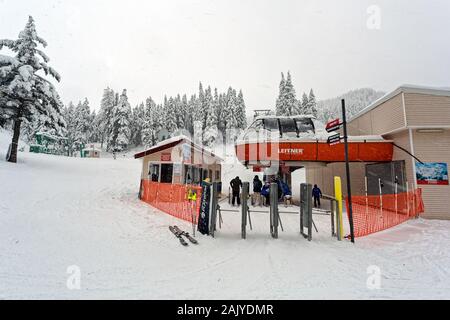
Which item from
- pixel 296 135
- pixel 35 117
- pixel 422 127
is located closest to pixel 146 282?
pixel 296 135

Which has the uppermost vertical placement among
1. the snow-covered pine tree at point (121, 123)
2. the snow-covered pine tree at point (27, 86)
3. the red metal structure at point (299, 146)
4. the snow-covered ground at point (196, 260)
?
the snow-covered pine tree at point (121, 123)

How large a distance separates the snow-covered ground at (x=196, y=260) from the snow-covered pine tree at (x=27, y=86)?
30.8 ft

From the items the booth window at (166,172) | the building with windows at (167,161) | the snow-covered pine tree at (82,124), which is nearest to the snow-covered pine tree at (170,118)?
the snow-covered pine tree at (82,124)

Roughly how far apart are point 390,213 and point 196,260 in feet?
34.6

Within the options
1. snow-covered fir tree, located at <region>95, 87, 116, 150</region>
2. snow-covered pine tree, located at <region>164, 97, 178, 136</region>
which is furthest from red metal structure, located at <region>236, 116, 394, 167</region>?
snow-covered fir tree, located at <region>95, 87, 116, 150</region>

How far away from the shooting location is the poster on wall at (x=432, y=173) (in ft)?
33.3

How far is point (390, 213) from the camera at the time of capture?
1065cm

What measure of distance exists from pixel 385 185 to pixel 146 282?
1396cm

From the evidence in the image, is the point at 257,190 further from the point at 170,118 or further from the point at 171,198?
the point at 170,118

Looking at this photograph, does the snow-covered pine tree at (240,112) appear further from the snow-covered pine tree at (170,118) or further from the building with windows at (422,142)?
the building with windows at (422,142)

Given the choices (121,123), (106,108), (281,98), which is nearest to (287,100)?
(281,98)

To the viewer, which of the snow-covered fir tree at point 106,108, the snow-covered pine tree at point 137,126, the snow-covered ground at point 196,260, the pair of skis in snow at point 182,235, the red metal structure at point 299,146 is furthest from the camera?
the snow-covered pine tree at point 137,126

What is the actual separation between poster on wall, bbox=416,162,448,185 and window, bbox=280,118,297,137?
6182 mm
